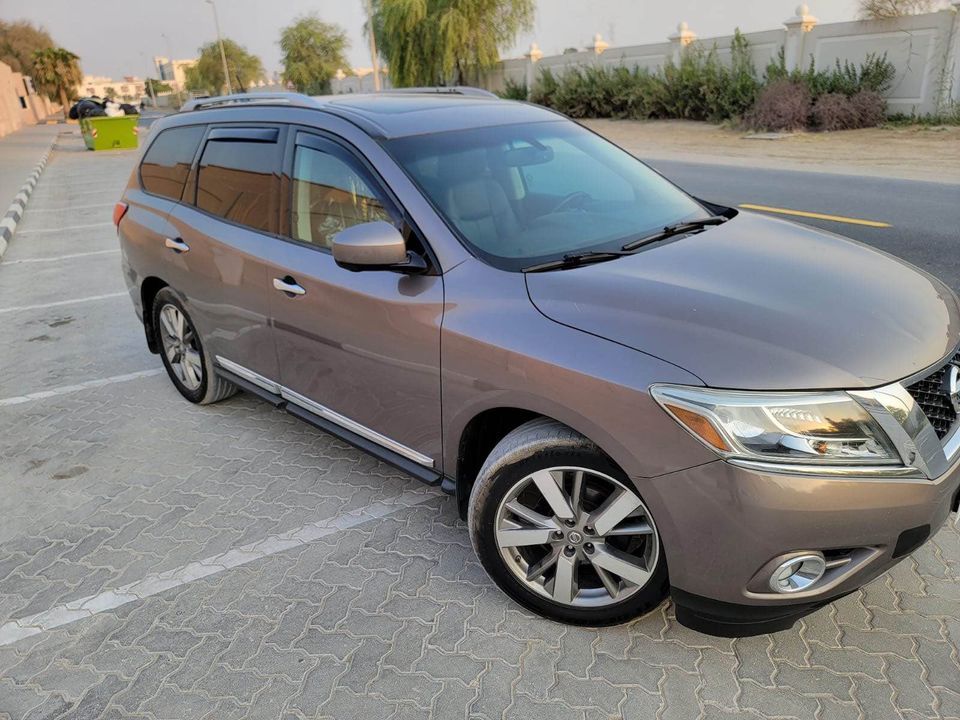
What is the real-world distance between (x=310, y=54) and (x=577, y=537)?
262ft

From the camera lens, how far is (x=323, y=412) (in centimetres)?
351

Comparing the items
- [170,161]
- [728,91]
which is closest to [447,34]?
[728,91]

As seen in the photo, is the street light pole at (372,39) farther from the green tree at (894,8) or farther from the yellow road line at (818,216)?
the yellow road line at (818,216)

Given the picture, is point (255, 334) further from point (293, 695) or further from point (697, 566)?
point (697, 566)

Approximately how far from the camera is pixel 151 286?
4.84 meters

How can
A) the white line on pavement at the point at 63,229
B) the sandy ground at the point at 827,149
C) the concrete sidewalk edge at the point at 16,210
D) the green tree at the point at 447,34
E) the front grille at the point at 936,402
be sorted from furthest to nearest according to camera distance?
1. the green tree at the point at 447,34
2. the sandy ground at the point at 827,149
3. the white line on pavement at the point at 63,229
4. the concrete sidewalk edge at the point at 16,210
5. the front grille at the point at 936,402

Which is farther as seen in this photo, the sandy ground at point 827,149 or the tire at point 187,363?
the sandy ground at point 827,149

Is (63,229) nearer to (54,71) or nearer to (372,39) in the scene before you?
(372,39)

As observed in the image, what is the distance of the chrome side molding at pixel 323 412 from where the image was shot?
3.11m

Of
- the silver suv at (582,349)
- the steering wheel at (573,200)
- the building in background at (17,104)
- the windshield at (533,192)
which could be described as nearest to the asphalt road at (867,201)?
the windshield at (533,192)

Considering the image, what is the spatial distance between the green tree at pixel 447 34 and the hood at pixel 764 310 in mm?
37643

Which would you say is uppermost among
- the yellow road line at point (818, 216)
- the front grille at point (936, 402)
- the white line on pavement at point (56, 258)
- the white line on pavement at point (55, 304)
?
the front grille at point (936, 402)

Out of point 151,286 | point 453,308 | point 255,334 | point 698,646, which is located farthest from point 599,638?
point 151,286

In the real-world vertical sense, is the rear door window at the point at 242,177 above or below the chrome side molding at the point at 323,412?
above
